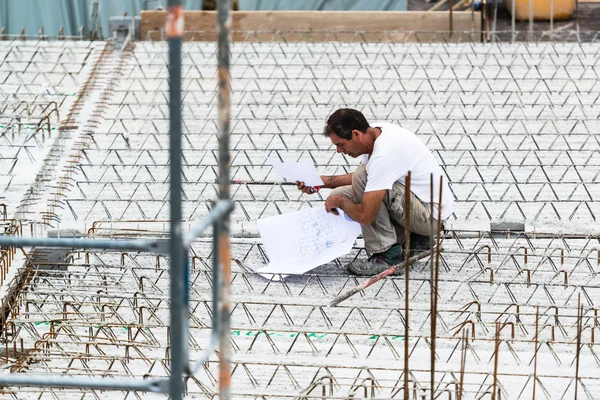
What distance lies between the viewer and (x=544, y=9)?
16531 mm

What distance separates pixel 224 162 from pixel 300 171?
3950 mm

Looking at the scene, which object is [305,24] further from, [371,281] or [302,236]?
[371,281]

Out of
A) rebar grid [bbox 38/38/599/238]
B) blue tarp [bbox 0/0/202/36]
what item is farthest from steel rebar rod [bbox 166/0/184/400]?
blue tarp [bbox 0/0/202/36]

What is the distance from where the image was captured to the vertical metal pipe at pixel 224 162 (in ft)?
13.0

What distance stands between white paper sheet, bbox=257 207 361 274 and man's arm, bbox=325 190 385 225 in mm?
173

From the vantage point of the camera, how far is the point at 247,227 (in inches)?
348

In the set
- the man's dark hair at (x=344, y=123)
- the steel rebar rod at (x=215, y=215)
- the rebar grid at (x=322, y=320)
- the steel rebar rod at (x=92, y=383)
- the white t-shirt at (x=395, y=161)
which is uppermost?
the steel rebar rod at (x=215, y=215)

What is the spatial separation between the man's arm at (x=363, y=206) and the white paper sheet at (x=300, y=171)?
189 mm

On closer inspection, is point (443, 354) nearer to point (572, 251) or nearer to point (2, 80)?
point (572, 251)

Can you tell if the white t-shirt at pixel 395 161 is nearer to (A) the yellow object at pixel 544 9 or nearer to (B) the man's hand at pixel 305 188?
(B) the man's hand at pixel 305 188

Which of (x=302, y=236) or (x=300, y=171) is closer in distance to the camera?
(x=300, y=171)

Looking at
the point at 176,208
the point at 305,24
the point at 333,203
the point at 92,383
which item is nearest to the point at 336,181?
the point at 333,203

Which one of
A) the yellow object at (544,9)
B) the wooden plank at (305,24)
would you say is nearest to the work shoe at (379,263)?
the wooden plank at (305,24)

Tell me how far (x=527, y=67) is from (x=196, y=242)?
5371mm
